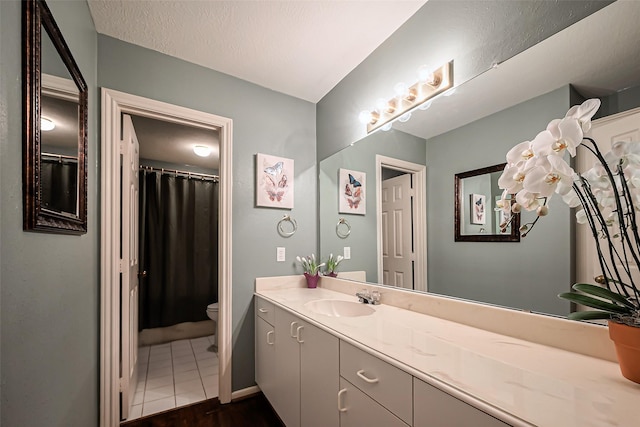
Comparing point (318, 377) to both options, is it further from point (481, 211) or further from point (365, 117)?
point (365, 117)

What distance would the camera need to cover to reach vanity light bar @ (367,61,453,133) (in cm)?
139

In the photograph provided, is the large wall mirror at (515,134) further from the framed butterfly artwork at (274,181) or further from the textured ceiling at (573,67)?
the framed butterfly artwork at (274,181)

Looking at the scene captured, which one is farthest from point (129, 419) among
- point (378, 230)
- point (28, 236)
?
point (378, 230)

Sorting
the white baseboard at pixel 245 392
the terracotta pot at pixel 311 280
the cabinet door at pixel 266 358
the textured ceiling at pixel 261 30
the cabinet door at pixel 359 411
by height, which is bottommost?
the white baseboard at pixel 245 392

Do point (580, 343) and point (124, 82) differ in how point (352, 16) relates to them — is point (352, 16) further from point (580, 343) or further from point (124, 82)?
point (580, 343)

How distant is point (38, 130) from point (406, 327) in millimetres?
1474

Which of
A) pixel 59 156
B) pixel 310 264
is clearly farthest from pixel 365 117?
pixel 59 156

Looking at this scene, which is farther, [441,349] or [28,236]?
[441,349]

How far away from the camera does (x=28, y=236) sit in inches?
31.4

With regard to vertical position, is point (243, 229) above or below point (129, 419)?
above

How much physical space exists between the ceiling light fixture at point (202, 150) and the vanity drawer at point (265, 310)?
78.4 inches

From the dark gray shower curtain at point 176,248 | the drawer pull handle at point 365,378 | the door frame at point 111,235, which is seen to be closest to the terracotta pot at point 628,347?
the drawer pull handle at point 365,378

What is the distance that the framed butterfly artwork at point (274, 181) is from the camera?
219 centimetres

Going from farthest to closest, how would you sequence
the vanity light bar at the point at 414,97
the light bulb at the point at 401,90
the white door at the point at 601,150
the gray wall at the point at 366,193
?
the gray wall at the point at 366,193, the light bulb at the point at 401,90, the vanity light bar at the point at 414,97, the white door at the point at 601,150
